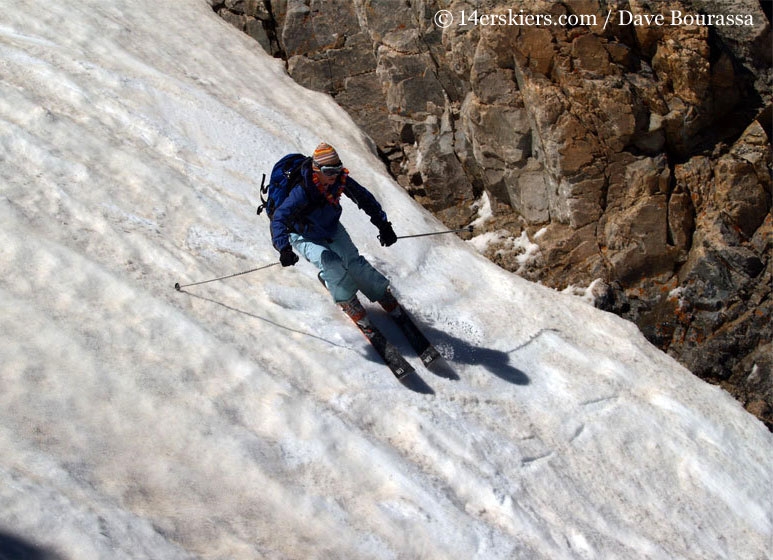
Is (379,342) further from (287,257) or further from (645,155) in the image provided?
(645,155)

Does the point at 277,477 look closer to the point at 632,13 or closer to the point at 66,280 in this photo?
the point at 66,280

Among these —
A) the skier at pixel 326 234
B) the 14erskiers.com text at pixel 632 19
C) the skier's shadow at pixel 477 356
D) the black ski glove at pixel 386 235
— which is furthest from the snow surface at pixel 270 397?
the 14erskiers.com text at pixel 632 19

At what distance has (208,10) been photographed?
46.2ft

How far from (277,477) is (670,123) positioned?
7.35 m

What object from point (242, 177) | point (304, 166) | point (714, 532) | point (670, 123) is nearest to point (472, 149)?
point (670, 123)

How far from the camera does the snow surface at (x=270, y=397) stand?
4738mm

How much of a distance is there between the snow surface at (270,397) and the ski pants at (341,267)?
0.51 metres

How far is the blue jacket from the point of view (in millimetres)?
6562

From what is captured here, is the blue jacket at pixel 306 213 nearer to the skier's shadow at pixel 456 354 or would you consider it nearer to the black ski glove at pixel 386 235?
the black ski glove at pixel 386 235

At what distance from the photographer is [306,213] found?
6758mm

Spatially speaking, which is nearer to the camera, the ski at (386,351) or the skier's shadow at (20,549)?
the skier's shadow at (20,549)

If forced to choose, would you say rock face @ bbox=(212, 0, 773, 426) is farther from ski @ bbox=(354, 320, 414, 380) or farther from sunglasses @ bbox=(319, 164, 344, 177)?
sunglasses @ bbox=(319, 164, 344, 177)

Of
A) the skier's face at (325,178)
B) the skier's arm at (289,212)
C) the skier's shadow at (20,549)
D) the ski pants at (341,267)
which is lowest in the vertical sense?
the skier's shadow at (20,549)

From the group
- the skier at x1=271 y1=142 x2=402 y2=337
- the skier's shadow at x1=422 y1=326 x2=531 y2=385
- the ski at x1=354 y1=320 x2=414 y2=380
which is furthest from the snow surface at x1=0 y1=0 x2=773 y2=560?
the skier at x1=271 y1=142 x2=402 y2=337
